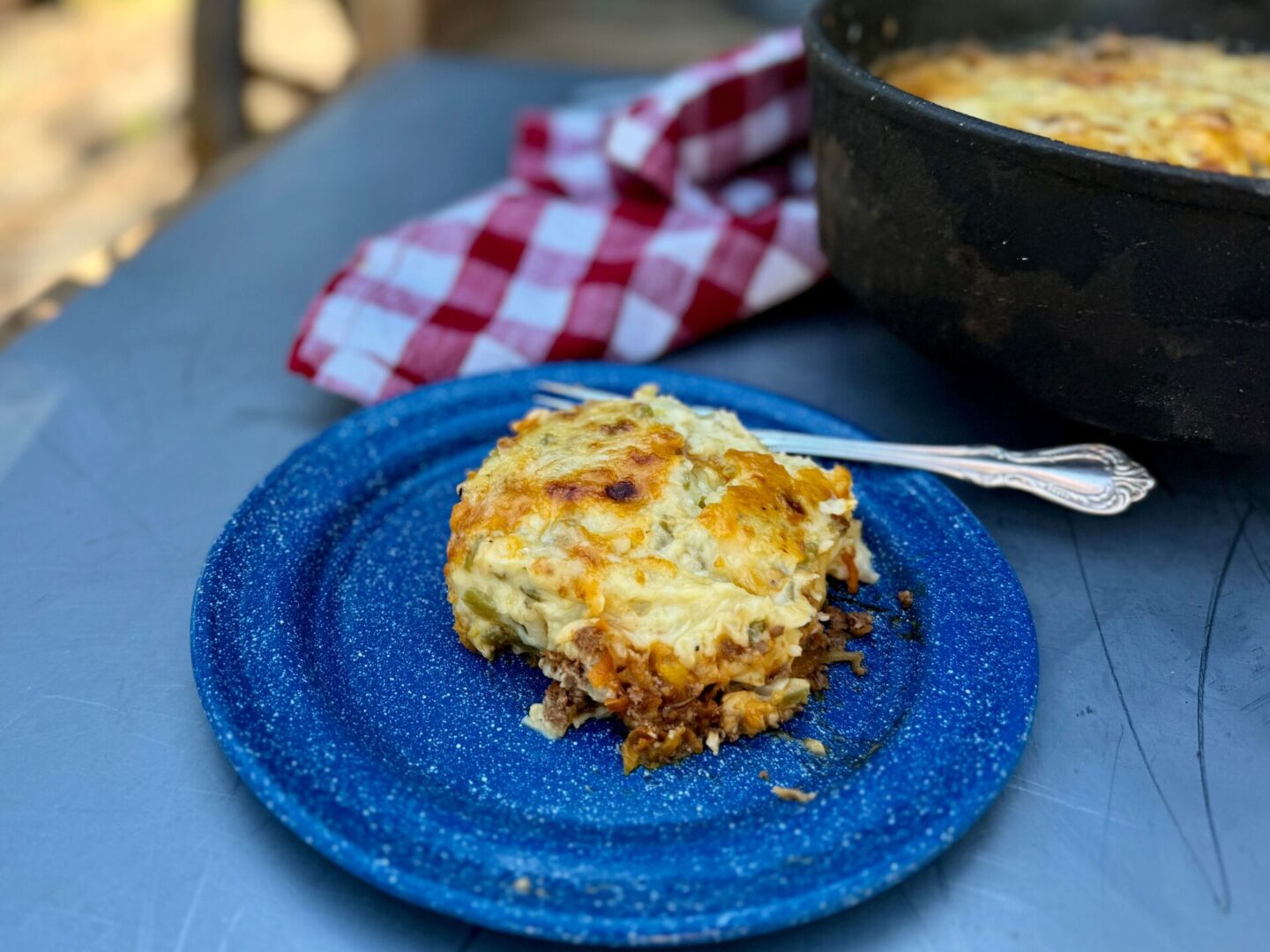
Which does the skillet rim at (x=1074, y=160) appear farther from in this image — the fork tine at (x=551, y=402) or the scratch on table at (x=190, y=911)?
the scratch on table at (x=190, y=911)

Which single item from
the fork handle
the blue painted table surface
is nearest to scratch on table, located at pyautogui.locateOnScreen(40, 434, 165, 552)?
the blue painted table surface

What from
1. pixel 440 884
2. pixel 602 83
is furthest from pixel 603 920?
pixel 602 83

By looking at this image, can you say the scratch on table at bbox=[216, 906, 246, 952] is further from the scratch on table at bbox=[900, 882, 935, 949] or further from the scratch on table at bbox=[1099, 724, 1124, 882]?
the scratch on table at bbox=[1099, 724, 1124, 882]

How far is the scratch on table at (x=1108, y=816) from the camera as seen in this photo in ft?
2.71

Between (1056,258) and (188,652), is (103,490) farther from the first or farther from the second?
(1056,258)

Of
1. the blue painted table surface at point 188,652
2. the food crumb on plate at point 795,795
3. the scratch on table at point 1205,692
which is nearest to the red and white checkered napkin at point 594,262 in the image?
the blue painted table surface at point 188,652

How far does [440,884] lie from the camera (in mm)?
715

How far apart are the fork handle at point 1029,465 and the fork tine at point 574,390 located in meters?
0.19

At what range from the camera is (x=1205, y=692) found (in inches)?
38.9

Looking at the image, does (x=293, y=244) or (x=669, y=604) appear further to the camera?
(x=293, y=244)

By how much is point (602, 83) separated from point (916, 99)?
136 centimetres

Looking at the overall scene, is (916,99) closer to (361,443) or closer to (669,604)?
(669,604)

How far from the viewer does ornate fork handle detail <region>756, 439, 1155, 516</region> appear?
1.11 m

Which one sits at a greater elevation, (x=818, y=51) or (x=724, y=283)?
(x=818, y=51)
